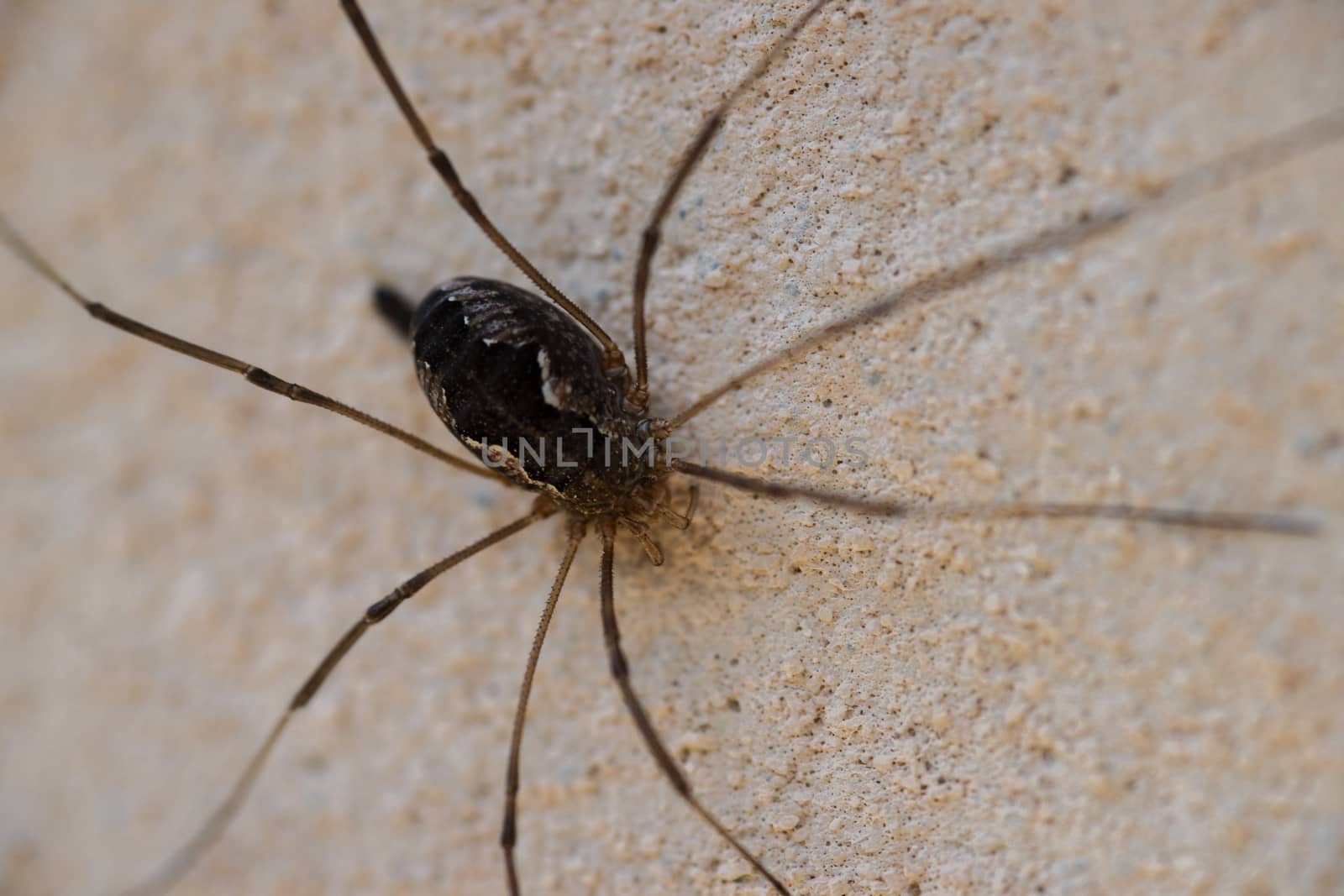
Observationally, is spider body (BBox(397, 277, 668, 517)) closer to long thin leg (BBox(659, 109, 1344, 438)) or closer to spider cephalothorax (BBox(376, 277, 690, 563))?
spider cephalothorax (BBox(376, 277, 690, 563))

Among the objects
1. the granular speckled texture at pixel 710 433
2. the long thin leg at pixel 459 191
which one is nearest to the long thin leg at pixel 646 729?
the granular speckled texture at pixel 710 433

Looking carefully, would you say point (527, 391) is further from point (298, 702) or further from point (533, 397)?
point (298, 702)

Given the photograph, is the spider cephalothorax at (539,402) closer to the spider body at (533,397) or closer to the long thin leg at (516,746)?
the spider body at (533,397)

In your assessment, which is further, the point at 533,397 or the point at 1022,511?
the point at 533,397

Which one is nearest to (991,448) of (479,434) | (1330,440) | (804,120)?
(1330,440)

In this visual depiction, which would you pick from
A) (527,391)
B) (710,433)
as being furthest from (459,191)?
(710,433)

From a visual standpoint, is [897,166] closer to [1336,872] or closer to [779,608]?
[779,608]

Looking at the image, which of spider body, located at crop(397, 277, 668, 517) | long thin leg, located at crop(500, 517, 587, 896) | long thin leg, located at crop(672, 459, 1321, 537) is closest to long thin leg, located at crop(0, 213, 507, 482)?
spider body, located at crop(397, 277, 668, 517)
